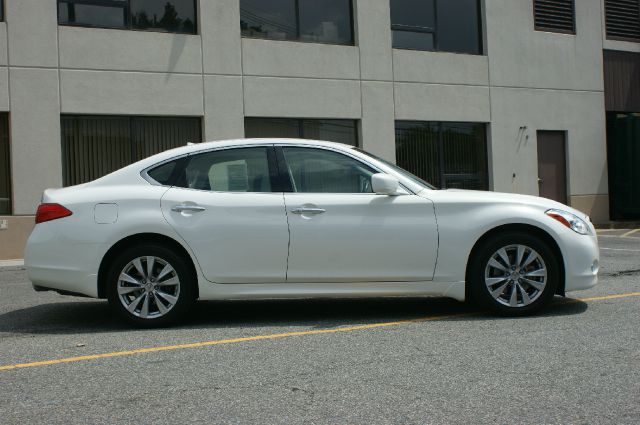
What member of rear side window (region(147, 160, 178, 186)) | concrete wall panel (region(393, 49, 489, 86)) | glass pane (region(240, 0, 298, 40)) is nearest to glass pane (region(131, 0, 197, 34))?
glass pane (region(240, 0, 298, 40))

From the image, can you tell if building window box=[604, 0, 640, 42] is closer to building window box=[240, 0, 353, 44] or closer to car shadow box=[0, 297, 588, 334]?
building window box=[240, 0, 353, 44]

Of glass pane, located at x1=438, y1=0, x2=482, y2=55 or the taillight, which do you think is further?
glass pane, located at x1=438, y1=0, x2=482, y2=55

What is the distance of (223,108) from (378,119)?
12.7 feet

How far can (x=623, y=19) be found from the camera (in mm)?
21266

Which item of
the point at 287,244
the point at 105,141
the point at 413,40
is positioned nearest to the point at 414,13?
the point at 413,40

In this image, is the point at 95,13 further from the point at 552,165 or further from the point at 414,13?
the point at 552,165

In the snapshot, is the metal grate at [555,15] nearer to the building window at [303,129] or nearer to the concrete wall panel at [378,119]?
the concrete wall panel at [378,119]

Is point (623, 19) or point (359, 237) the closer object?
point (359, 237)

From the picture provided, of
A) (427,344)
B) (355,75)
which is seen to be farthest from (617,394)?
(355,75)

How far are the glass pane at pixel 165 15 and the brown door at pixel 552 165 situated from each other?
10102mm

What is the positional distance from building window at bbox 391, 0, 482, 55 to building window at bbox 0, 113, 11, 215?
9119mm

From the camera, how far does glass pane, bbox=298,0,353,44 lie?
1703 centimetres

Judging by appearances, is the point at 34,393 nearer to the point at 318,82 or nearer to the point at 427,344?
the point at 427,344

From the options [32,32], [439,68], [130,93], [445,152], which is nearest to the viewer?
[32,32]
